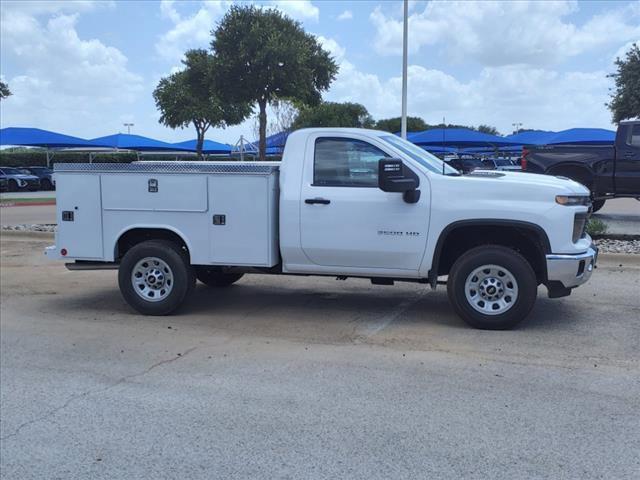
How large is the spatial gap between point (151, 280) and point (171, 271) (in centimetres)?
30

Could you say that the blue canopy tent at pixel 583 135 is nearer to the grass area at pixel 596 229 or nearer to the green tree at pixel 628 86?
the green tree at pixel 628 86

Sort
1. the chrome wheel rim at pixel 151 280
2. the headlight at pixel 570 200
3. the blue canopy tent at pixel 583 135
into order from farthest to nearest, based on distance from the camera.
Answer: the blue canopy tent at pixel 583 135, the chrome wheel rim at pixel 151 280, the headlight at pixel 570 200

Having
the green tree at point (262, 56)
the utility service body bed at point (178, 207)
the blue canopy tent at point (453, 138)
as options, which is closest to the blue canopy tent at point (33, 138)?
the green tree at point (262, 56)

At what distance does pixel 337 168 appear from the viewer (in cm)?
690

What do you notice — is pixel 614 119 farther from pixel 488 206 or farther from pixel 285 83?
pixel 488 206

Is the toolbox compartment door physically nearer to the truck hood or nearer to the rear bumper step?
the rear bumper step

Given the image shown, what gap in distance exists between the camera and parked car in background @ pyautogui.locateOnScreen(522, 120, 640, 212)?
46.6ft

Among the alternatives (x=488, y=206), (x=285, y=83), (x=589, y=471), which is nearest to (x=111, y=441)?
(x=589, y=471)

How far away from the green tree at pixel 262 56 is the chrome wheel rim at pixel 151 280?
16263 mm

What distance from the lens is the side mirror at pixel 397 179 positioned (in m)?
6.35

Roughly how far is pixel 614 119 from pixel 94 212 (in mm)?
32847

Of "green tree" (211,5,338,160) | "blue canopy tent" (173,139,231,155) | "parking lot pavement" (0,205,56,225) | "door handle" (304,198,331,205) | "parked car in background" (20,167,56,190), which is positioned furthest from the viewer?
"blue canopy tent" (173,139,231,155)

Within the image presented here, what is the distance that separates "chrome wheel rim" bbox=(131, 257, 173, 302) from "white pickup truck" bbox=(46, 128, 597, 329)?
12mm

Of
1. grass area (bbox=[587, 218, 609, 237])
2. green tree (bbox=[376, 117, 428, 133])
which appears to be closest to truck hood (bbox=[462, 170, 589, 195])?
grass area (bbox=[587, 218, 609, 237])
